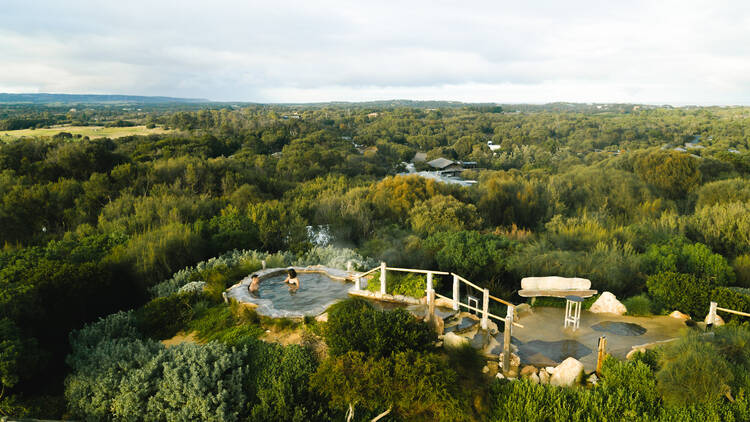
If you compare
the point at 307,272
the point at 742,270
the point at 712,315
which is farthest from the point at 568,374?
the point at 742,270

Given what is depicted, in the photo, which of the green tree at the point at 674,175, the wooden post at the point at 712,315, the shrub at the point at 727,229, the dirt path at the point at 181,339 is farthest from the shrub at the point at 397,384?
the green tree at the point at 674,175

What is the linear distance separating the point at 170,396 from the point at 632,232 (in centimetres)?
1535

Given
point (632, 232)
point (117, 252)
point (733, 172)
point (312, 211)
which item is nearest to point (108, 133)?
point (312, 211)

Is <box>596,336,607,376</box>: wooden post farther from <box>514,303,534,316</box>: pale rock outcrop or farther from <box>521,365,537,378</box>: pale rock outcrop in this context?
<box>514,303,534,316</box>: pale rock outcrop

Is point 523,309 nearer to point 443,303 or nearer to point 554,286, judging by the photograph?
point 554,286

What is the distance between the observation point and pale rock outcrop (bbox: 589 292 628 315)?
8805 millimetres

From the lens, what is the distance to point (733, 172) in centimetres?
3036

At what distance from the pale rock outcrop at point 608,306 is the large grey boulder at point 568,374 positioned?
3.40 m

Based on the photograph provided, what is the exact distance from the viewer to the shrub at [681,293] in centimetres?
862

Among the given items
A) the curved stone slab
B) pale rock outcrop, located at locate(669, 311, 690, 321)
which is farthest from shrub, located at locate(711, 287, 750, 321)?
the curved stone slab

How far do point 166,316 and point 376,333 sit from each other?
16.7 ft

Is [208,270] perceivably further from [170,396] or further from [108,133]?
[108,133]

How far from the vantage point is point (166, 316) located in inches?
329

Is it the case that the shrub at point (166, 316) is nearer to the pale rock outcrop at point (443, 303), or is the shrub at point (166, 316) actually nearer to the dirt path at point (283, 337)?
the dirt path at point (283, 337)
